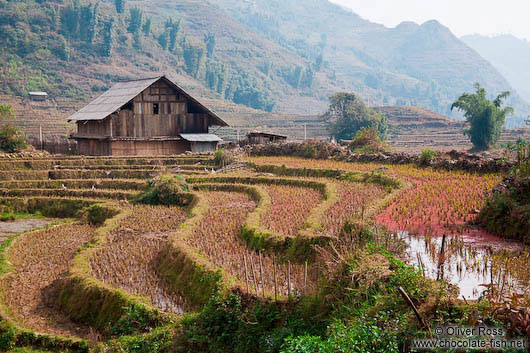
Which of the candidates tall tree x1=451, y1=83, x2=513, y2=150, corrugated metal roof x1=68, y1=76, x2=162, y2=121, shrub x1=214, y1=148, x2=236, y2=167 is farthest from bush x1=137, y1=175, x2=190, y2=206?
tall tree x1=451, y1=83, x2=513, y2=150

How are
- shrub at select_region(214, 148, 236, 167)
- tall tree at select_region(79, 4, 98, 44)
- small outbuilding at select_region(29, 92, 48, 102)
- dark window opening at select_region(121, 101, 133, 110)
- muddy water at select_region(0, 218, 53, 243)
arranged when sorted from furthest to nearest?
tall tree at select_region(79, 4, 98, 44) → small outbuilding at select_region(29, 92, 48, 102) → dark window opening at select_region(121, 101, 133, 110) → shrub at select_region(214, 148, 236, 167) → muddy water at select_region(0, 218, 53, 243)

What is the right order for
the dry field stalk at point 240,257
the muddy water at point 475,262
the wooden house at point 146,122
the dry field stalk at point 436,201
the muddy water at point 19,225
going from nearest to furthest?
1. the muddy water at point 475,262
2. the dry field stalk at point 240,257
3. the dry field stalk at point 436,201
4. the muddy water at point 19,225
5. the wooden house at point 146,122

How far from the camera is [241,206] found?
17188 mm

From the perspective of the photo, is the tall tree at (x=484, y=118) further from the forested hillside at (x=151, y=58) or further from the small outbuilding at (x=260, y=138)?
the forested hillside at (x=151, y=58)

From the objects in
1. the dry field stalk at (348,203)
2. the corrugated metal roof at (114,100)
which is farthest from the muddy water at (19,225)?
the corrugated metal roof at (114,100)

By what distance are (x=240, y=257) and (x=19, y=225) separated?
11363mm

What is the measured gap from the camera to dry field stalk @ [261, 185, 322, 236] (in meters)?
13.1

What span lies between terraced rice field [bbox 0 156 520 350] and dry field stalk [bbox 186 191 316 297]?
1.4 inches

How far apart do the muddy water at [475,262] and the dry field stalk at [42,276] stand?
617 cm

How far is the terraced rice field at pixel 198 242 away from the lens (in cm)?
980

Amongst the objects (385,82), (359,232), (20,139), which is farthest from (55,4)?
(385,82)

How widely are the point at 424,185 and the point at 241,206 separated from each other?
612cm

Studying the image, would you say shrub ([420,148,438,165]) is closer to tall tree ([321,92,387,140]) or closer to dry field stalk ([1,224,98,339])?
dry field stalk ([1,224,98,339])

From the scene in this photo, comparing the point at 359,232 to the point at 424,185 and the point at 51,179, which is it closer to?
the point at 424,185
